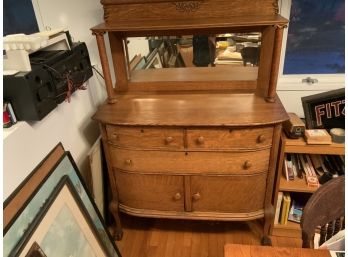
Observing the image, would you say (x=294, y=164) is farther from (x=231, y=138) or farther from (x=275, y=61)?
(x=275, y=61)

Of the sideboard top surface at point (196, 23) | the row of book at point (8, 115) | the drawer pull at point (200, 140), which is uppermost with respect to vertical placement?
the sideboard top surface at point (196, 23)

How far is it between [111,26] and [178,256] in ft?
4.29

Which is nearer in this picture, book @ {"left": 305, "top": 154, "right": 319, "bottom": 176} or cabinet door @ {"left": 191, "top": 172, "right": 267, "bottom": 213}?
cabinet door @ {"left": 191, "top": 172, "right": 267, "bottom": 213}

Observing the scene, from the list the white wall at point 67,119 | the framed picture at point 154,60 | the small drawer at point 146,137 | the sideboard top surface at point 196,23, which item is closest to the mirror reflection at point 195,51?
the framed picture at point 154,60

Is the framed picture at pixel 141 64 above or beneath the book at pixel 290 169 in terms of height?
above

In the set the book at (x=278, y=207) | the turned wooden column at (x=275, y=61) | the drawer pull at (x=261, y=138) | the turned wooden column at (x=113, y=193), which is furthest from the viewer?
the book at (x=278, y=207)

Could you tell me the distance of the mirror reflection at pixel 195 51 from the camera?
1381mm

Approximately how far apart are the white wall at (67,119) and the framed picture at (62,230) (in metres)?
0.16

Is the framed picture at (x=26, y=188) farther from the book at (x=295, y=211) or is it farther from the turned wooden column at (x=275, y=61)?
the book at (x=295, y=211)

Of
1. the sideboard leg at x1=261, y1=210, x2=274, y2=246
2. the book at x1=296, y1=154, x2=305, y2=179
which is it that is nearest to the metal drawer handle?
the sideboard leg at x1=261, y1=210, x2=274, y2=246

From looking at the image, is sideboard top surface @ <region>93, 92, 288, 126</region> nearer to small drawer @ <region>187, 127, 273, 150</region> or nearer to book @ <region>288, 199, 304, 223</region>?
small drawer @ <region>187, 127, 273, 150</region>

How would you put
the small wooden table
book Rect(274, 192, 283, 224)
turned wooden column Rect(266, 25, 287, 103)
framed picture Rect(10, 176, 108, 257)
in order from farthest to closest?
1. book Rect(274, 192, 283, 224)
2. turned wooden column Rect(266, 25, 287, 103)
3. framed picture Rect(10, 176, 108, 257)
4. the small wooden table

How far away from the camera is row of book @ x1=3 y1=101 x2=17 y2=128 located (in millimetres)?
976

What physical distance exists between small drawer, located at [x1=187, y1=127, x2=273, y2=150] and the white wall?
2.03ft
